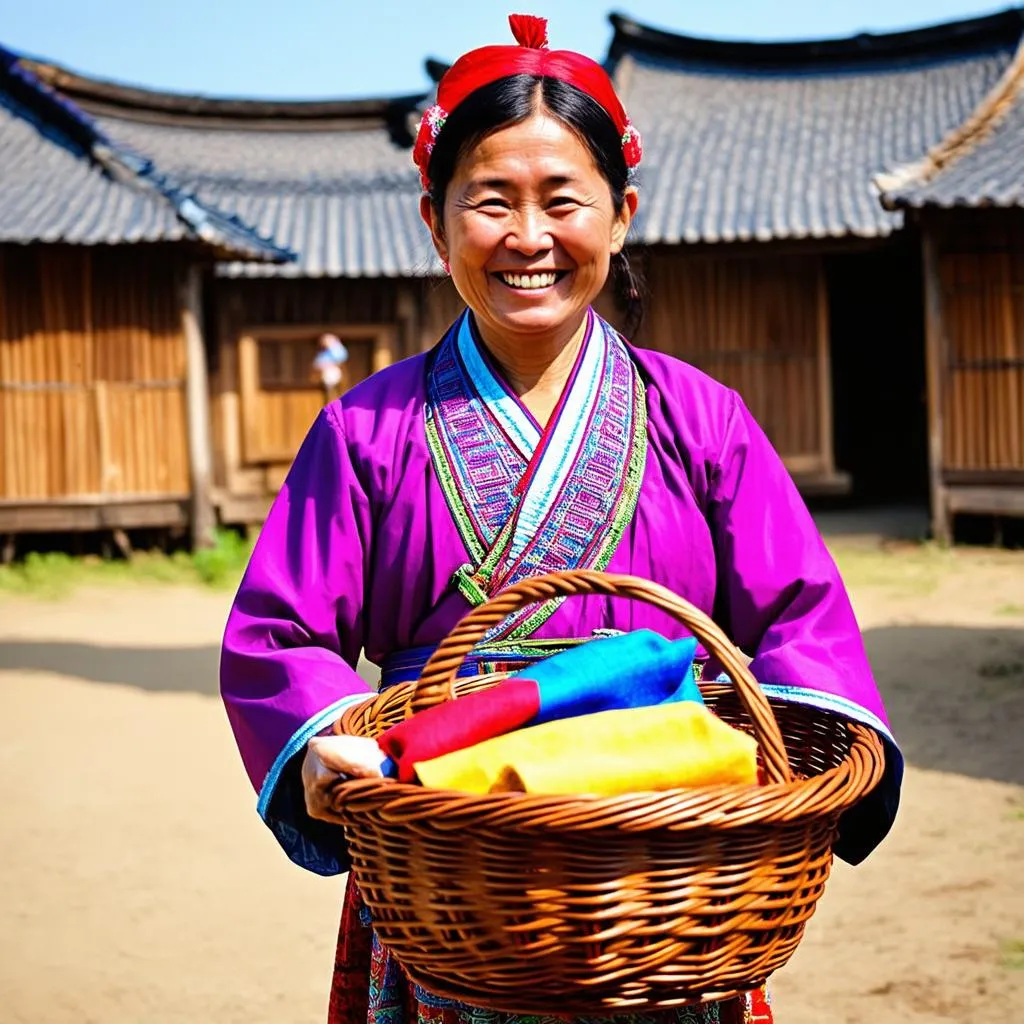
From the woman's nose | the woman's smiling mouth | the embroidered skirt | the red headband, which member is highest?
the red headband

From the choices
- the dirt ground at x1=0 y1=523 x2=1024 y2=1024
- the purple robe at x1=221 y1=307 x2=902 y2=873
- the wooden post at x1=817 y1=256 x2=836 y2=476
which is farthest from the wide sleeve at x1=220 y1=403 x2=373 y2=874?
the wooden post at x1=817 y1=256 x2=836 y2=476

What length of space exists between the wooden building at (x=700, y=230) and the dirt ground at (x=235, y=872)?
535 cm

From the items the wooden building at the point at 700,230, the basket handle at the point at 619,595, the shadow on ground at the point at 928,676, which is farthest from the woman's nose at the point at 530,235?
the wooden building at the point at 700,230

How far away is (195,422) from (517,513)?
1064 cm

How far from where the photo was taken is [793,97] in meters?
16.6

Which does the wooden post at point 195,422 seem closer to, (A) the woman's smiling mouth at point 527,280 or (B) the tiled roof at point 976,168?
(B) the tiled roof at point 976,168

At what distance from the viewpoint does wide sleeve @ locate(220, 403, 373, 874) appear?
74.5 inches

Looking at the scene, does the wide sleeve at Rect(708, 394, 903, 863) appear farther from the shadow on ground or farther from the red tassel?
the shadow on ground

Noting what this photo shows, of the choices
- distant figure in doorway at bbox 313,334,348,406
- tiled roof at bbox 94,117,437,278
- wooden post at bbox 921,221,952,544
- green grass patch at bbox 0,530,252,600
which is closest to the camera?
green grass patch at bbox 0,530,252,600

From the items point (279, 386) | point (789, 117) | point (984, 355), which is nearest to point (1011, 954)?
point (984, 355)

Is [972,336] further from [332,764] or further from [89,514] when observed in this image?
[332,764]

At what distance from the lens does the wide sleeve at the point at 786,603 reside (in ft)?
6.27

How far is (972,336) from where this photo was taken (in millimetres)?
11289

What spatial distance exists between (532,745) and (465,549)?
49cm
